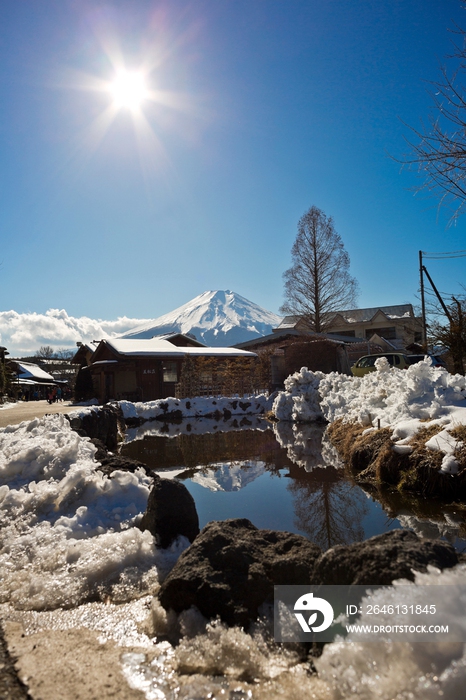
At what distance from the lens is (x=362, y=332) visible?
45000 mm

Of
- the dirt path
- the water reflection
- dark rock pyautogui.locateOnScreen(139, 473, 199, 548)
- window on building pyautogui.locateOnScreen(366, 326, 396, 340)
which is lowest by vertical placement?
the water reflection

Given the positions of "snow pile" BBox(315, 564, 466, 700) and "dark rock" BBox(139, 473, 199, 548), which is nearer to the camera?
"snow pile" BBox(315, 564, 466, 700)

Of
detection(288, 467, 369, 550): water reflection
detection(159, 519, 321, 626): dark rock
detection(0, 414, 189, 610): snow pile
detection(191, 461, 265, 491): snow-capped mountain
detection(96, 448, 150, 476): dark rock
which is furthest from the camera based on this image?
detection(191, 461, 265, 491): snow-capped mountain

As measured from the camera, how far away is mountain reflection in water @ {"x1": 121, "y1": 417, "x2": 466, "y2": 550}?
4742 mm

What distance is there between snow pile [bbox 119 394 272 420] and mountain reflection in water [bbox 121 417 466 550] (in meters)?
7.47

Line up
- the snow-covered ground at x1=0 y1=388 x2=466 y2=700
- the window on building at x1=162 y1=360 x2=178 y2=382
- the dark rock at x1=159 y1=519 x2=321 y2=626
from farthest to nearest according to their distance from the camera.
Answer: the window on building at x1=162 y1=360 x2=178 y2=382 < the dark rock at x1=159 y1=519 x2=321 y2=626 < the snow-covered ground at x1=0 y1=388 x2=466 y2=700

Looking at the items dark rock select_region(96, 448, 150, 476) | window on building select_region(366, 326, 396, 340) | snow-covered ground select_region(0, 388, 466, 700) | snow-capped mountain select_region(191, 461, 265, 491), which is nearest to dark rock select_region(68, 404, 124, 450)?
snow-capped mountain select_region(191, 461, 265, 491)

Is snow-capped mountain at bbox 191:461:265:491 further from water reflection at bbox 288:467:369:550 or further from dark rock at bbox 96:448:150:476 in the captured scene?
dark rock at bbox 96:448:150:476

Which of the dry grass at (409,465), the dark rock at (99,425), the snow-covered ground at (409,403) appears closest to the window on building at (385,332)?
the snow-covered ground at (409,403)

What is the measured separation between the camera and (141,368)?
25.5 m

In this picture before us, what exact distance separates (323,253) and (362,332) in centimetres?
1602

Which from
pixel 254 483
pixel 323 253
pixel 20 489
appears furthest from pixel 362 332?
pixel 20 489

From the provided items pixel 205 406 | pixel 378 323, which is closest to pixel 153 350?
pixel 205 406

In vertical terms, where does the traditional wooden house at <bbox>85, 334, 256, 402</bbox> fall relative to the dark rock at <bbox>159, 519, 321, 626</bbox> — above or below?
above
